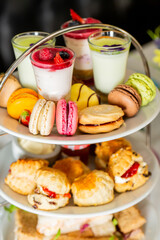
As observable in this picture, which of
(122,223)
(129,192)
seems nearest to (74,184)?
(129,192)

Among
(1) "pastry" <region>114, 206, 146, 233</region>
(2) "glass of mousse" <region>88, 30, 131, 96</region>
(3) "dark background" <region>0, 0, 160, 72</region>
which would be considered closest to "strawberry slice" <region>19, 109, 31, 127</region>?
(2) "glass of mousse" <region>88, 30, 131, 96</region>

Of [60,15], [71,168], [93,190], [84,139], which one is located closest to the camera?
[84,139]

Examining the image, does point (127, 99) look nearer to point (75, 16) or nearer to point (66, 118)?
point (66, 118)

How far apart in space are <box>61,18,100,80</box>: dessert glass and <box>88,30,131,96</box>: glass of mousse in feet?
0.24

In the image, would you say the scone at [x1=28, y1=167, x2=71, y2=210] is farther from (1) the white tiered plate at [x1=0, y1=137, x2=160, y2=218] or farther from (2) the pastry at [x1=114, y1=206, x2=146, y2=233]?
(2) the pastry at [x1=114, y1=206, x2=146, y2=233]

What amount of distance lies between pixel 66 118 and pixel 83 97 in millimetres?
147

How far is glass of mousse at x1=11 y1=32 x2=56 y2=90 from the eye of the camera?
0.90 metres

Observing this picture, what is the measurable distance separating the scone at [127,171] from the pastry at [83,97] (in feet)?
0.61

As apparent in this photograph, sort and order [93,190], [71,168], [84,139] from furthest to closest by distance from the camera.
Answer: [71,168]
[93,190]
[84,139]

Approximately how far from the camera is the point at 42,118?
755mm

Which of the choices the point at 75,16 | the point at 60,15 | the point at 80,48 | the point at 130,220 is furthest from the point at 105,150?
the point at 60,15

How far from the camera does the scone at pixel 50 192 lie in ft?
2.73

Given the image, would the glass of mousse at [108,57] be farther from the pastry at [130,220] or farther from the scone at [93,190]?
the pastry at [130,220]

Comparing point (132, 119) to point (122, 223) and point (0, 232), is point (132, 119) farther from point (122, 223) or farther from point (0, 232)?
point (0, 232)
